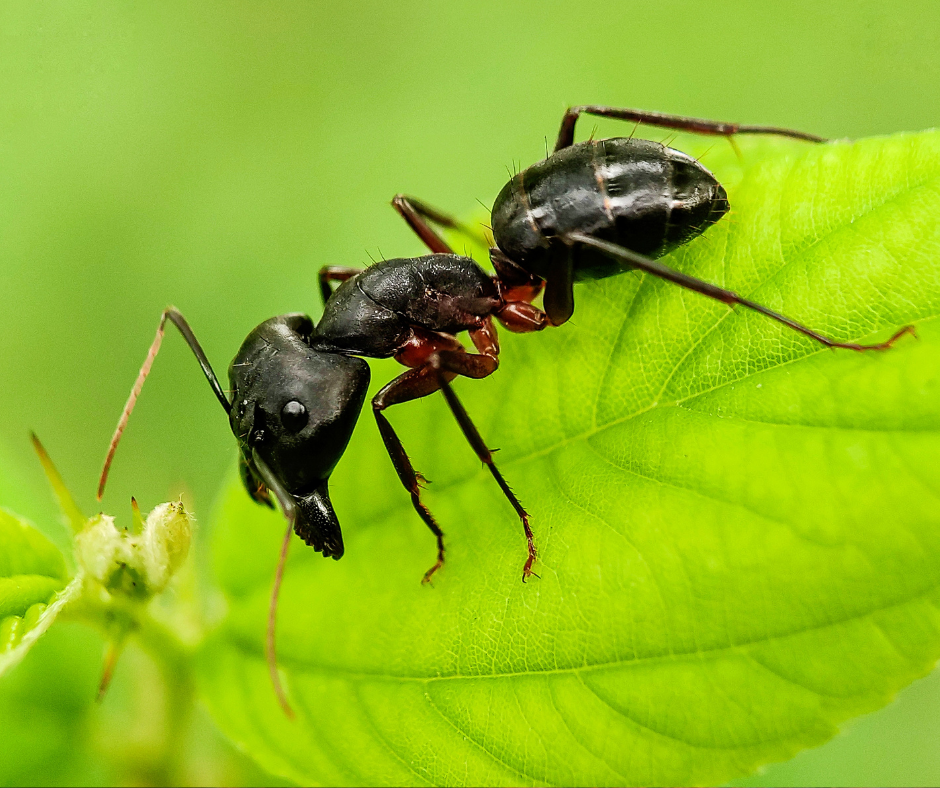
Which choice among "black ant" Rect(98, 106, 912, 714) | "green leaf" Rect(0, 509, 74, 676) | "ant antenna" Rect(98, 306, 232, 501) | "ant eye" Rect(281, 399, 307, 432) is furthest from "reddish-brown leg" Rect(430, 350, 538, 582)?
"green leaf" Rect(0, 509, 74, 676)

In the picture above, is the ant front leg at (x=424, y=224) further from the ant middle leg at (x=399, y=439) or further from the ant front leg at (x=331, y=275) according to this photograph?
the ant middle leg at (x=399, y=439)

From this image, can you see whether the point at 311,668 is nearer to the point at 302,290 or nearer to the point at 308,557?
the point at 308,557

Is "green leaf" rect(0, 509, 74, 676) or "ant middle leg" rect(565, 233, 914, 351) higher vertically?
"ant middle leg" rect(565, 233, 914, 351)

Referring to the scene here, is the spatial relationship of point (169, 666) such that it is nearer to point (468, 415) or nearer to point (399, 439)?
point (399, 439)

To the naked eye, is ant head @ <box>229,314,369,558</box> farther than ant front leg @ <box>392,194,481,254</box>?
No

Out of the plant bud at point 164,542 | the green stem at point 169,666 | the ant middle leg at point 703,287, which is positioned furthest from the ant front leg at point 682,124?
the green stem at point 169,666

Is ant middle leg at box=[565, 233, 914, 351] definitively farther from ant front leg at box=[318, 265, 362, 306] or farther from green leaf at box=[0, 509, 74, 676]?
green leaf at box=[0, 509, 74, 676]
